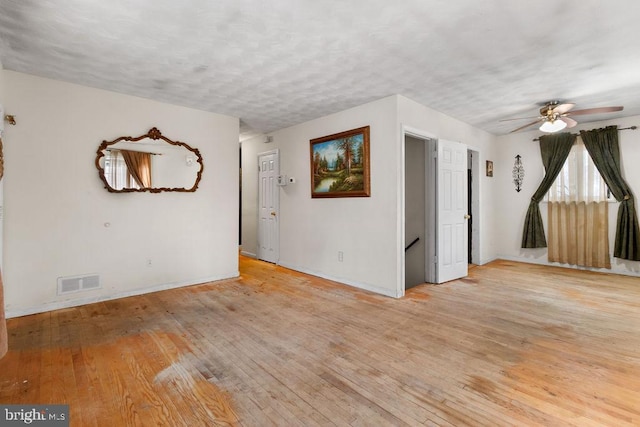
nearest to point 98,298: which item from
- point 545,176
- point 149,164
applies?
point 149,164

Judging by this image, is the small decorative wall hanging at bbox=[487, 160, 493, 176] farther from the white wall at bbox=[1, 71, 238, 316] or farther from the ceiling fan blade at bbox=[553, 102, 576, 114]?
the white wall at bbox=[1, 71, 238, 316]

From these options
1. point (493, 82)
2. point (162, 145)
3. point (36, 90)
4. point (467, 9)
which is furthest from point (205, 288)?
point (493, 82)

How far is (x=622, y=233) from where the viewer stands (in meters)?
4.79

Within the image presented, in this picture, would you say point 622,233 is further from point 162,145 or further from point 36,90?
point 36,90

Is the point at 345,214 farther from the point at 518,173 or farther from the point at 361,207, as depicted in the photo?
the point at 518,173

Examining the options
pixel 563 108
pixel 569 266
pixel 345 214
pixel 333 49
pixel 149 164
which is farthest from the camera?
pixel 569 266

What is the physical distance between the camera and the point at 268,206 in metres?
5.91

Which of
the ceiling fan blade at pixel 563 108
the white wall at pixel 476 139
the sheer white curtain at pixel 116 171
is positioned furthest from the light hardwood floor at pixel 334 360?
the ceiling fan blade at pixel 563 108

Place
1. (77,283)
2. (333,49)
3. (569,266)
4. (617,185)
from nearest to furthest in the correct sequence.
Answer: (333,49)
(77,283)
(617,185)
(569,266)

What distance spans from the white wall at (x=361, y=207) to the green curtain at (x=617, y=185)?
5.37ft

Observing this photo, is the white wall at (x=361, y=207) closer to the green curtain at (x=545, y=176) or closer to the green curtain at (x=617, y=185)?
the green curtain at (x=545, y=176)

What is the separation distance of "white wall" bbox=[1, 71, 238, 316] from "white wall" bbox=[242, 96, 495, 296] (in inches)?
49.7

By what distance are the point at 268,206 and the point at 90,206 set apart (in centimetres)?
293

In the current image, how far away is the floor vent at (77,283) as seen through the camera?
3.36 metres
